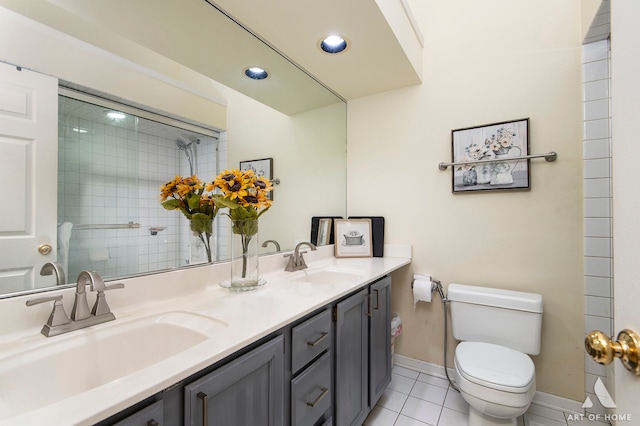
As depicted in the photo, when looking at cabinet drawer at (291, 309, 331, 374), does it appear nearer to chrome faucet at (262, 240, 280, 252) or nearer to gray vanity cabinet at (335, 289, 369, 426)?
gray vanity cabinet at (335, 289, 369, 426)

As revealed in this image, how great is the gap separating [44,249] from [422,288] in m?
1.96

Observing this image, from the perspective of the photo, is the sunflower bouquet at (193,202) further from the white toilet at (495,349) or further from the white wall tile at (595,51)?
the white wall tile at (595,51)

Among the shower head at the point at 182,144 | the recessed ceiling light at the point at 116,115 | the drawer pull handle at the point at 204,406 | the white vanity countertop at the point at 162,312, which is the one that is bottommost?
the drawer pull handle at the point at 204,406

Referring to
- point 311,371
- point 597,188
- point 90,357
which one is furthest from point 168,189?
point 597,188

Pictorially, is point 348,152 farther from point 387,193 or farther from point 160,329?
point 160,329

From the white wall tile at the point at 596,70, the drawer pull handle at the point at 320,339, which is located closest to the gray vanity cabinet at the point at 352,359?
the drawer pull handle at the point at 320,339

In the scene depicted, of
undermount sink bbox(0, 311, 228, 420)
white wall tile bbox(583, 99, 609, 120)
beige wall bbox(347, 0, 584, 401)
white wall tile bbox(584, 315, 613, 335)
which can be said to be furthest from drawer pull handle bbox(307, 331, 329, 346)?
white wall tile bbox(583, 99, 609, 120)

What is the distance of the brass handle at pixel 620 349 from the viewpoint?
458 millimetres

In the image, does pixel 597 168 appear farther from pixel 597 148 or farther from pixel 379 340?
pixel 379 340

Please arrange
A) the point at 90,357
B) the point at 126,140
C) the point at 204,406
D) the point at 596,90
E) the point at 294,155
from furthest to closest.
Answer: the point at 294,155
the point at 596,90
the point at 126,140
the point at 90,357
the point at 204,406

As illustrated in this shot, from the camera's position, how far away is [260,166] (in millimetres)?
1770

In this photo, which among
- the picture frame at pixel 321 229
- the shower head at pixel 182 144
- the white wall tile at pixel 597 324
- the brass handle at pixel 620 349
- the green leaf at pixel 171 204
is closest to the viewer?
the brass handle at pixel 620 349

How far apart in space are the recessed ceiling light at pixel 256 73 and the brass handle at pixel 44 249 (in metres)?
1.30

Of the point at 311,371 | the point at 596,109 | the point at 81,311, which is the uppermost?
the point at 596,109
